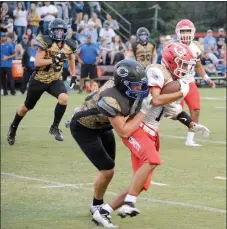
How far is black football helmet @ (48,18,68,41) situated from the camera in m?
8.62

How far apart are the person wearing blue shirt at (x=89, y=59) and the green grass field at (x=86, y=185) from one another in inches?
342

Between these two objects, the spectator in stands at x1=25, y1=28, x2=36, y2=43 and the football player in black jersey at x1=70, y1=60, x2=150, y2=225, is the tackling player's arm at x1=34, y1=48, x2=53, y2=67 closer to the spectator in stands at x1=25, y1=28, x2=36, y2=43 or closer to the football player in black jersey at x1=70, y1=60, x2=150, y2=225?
the football player in black jersey at x1=70, y1=60, x2=150, y2=225

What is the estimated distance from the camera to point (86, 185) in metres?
10.4

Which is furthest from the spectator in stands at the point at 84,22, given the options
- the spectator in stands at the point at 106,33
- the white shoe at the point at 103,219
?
the white shoe at the point at 103,219

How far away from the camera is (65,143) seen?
46.6 feet

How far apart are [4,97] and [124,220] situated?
1514 cm

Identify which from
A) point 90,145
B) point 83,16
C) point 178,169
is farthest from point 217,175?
point 83,16

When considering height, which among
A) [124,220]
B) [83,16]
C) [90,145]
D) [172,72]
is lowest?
[124,220]

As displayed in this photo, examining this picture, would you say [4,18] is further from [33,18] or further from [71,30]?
[71,30]

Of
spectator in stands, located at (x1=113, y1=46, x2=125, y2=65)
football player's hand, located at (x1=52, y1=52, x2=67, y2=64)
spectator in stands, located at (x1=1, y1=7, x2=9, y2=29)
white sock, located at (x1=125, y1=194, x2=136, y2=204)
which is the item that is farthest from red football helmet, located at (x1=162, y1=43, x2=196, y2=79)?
spectator in stands, located at (x1=113, y1=46, x2=125, y2=65)

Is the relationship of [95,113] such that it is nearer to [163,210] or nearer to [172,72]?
[172,72]

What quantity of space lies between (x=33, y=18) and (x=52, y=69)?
9268 millimetres

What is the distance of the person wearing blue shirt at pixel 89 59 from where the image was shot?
80.3ft

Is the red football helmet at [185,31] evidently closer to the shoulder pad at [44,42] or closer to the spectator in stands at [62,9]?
the shoulder pad at [44,42]
